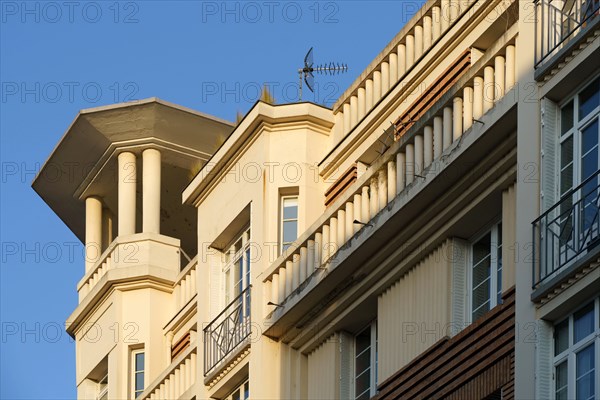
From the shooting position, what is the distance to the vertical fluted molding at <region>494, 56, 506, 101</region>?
2550cm

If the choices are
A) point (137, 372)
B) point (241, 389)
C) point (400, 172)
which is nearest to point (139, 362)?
point (137, 372)

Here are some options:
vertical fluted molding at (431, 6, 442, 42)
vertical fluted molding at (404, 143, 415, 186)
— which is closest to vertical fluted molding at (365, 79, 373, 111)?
vertical fluted molding at (431, 6, 442, 42)

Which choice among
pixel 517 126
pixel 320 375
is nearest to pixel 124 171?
pixel 320 375

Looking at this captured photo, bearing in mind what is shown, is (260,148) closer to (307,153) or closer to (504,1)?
(307,153)

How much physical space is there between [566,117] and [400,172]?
392cm

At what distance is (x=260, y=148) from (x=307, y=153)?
2.99 feet

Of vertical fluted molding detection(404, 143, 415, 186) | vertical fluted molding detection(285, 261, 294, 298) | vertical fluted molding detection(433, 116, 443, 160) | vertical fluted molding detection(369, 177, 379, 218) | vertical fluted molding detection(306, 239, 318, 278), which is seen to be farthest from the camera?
vertical fluted molding detection(285, 261, 294, 298)

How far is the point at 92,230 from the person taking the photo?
40.7 meters

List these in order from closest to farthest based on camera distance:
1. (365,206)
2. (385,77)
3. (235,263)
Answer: (365,206) → (385,77) → (235,263)

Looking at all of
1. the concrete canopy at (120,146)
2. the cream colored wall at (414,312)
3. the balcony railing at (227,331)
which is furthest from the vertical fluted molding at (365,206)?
the concrete canopy at (120,146)

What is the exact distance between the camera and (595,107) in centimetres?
2353

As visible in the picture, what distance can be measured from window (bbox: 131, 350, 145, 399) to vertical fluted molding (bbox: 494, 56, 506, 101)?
536 inches

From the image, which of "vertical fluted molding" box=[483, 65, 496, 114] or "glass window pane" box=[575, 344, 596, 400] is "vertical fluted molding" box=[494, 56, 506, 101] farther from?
"glass window pane" box=[575, 344, 596, 400]

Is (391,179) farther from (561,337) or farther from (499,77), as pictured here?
(561,337)
